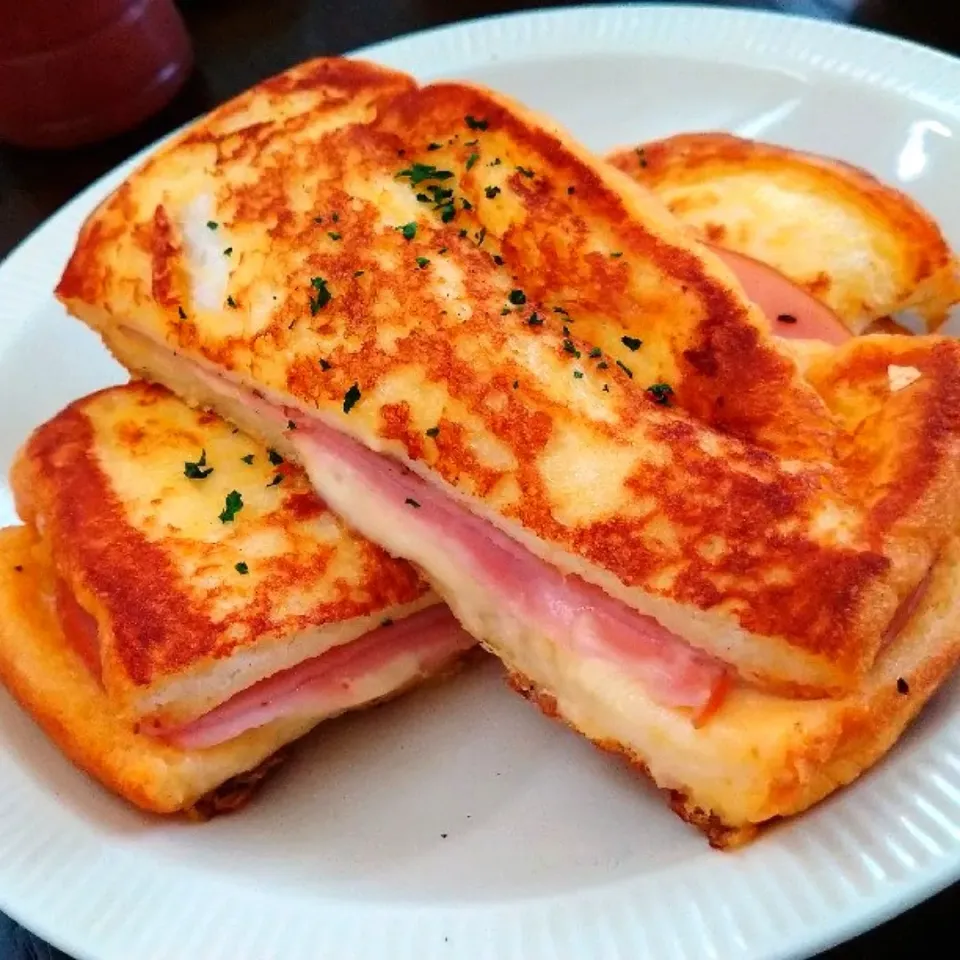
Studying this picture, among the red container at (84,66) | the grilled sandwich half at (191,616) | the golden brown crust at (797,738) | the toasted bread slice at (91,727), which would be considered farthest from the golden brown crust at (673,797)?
the red container at (84,66)

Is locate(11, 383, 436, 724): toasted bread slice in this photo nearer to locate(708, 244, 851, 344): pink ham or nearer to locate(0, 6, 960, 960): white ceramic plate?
locate(0, 6, 960, 960): white ceramic plate

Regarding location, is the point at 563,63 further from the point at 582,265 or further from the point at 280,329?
the point at 280,329

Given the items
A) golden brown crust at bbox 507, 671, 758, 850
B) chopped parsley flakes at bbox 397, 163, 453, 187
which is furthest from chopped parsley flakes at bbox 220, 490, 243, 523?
chopped parsley flakes at bbox 397, 163, 453, 187

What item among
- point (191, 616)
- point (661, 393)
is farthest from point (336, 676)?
point (661, 393)

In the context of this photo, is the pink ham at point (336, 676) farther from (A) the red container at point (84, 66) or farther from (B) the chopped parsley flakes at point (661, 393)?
(A) the red container at point (84, 66)

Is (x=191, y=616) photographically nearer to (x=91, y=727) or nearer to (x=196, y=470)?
(x=91, y=727)

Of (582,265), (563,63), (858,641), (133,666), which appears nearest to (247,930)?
(133,666)
